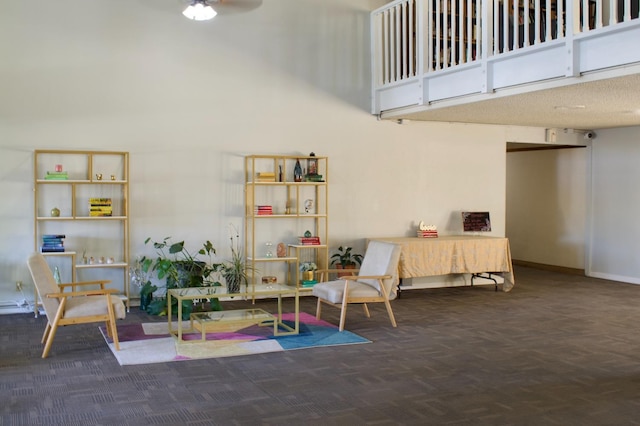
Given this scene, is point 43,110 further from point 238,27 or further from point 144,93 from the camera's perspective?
point 238,27

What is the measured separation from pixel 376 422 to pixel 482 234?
6634 mm

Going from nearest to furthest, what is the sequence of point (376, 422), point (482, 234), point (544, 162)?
1. point (376, 422)
2. point (482, 234)
3. point (544, 162)

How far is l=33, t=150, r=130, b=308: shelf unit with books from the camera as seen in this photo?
785cm

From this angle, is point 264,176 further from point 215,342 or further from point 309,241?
point 215,342

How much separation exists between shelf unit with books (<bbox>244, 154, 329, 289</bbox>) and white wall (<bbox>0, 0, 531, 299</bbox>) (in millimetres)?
180

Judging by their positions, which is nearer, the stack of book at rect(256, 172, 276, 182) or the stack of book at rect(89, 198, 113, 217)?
the stack of book at rect(89, 198, 113, 217)

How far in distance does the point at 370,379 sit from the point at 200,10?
13.7 feet

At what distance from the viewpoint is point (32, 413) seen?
4426 millimetres

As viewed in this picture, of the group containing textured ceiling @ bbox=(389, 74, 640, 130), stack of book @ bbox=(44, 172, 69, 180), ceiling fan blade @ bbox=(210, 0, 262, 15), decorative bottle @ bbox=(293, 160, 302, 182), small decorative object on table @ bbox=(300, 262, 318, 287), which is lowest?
small decorative object on table @ bbox=(300, 262, 318, 287)

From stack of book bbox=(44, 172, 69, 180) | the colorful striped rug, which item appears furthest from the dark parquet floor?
stack of book bbox=(44, 172, 69, 180)

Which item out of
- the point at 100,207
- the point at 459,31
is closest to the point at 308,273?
the point at 100,207

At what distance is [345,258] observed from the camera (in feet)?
30.8

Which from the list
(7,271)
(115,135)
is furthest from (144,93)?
(7,271)

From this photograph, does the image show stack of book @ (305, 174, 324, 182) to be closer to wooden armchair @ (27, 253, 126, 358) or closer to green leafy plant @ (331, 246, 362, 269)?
green leafy plant @ (331, 246, 362, 269)
